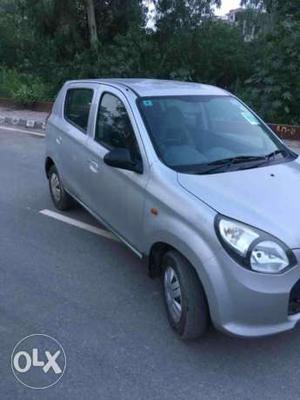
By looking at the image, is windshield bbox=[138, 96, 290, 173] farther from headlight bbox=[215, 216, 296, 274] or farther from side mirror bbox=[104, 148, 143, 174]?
headlight bbox=[215, 216, 296, 274]

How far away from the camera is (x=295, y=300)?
9.06ft

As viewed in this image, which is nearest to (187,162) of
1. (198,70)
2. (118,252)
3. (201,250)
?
(201,250)

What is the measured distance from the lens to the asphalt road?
2.74m

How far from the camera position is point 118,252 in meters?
4.54

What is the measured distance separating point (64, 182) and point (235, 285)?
10.0 feet

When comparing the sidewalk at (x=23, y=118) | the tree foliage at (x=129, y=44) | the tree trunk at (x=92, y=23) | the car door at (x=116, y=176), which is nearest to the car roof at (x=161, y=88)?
the car door at (x=116, y=176)

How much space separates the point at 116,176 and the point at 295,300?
176 centimetres

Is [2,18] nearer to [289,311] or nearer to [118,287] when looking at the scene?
[118,287]

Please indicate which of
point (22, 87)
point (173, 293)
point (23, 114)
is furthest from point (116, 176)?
point (22, 87)

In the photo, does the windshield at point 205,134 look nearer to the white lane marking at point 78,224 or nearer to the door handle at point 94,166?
the door handle at point 94,166

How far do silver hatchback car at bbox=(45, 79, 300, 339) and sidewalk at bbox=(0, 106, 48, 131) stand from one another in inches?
310

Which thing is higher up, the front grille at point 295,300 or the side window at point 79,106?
the side window at point 79,106

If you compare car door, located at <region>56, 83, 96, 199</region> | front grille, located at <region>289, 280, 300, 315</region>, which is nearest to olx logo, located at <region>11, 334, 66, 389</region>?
front grille, located at <region>289, 280, 300, 315</region>

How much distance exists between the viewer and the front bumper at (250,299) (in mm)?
2625
